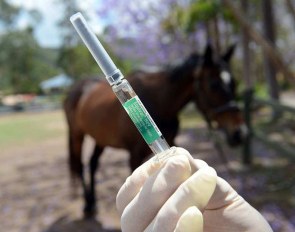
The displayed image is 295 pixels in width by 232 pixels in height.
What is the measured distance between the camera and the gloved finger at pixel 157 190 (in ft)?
2.64

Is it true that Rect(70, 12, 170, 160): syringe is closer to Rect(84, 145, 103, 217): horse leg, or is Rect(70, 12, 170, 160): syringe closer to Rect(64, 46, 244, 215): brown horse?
Rect(64, 46, 244, 215): brown horse

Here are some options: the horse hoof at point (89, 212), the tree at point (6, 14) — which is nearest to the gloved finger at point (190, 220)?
the horse hoof at point (89, 212)

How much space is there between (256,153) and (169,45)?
25.0 ft

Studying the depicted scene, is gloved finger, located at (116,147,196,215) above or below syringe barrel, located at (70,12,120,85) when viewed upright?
below

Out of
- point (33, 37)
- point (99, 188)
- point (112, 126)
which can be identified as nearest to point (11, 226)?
point (99, 188)

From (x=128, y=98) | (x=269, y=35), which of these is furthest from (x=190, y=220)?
(x=269, y=35)

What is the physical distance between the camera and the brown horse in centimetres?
339

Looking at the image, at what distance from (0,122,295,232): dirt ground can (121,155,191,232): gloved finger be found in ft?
9.73

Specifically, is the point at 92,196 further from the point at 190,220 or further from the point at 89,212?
the point at 190,220

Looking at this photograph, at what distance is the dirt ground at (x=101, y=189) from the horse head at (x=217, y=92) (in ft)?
3.25

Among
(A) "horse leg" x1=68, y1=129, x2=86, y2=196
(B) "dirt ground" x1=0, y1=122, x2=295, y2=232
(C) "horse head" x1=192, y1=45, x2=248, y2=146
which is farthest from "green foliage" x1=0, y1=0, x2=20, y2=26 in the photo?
(C) "horse head" x1=192, y1=45, x2=248, y2=146

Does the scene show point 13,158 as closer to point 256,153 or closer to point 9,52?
point 256,153

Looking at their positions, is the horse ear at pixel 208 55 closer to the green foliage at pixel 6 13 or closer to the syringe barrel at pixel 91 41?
the syringe barrel at pixel 91 41

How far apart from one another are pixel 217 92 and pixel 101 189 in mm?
2574
